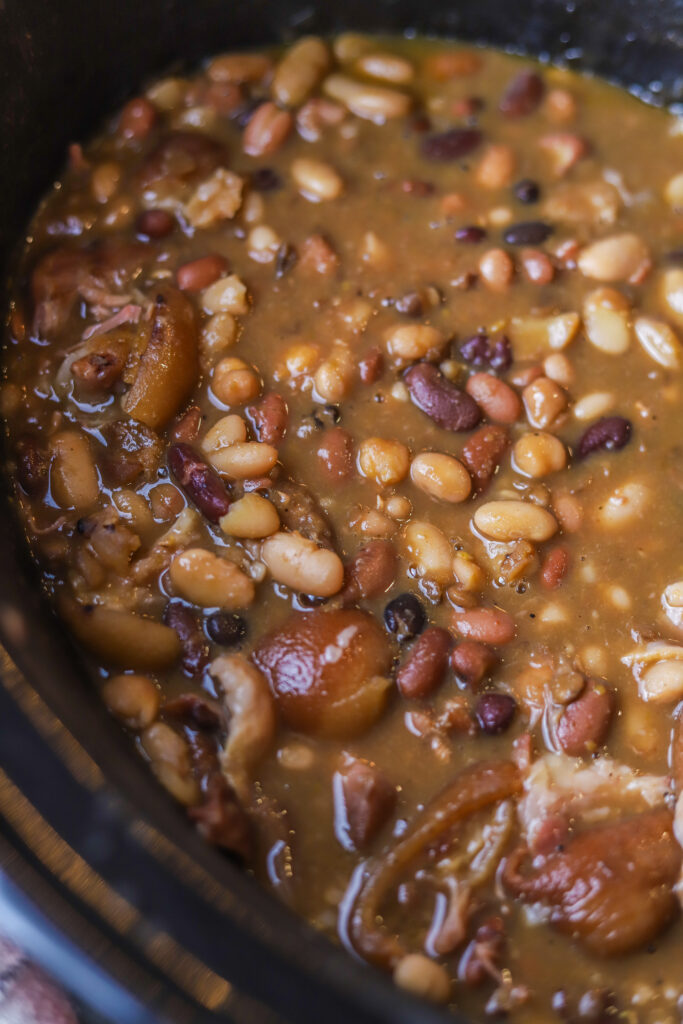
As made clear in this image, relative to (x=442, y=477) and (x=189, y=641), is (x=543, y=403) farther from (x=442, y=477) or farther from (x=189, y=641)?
(x=189, y=641)

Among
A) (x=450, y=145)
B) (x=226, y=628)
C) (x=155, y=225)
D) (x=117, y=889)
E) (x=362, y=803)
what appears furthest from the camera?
(x=450, y=145)

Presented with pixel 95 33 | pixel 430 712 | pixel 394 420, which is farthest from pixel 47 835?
pixel 95 33

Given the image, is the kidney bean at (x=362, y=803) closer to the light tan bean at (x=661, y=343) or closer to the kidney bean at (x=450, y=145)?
the light tan bean at (x=661, y=343)

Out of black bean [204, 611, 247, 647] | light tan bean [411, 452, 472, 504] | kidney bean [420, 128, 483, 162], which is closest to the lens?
black bean [204, 611, 247, 647]

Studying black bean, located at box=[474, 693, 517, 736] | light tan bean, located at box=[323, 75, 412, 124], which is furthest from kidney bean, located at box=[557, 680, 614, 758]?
light tan bean, located at box=[323, 75, 412, 124]

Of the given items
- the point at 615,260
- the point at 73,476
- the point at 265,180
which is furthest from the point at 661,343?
the point at 73,476

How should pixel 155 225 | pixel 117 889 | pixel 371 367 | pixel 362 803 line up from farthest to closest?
pixel 155 225
pixel 371 367
pixel 362 803
pixel 117 889

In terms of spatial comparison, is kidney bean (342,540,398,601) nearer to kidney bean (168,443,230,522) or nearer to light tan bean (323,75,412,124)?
kidney bean (168,443,230,522)
